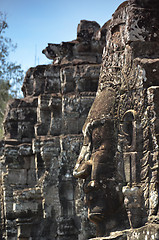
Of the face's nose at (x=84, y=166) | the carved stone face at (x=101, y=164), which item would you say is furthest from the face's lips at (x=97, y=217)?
the face's nose at (x=84, y=166)

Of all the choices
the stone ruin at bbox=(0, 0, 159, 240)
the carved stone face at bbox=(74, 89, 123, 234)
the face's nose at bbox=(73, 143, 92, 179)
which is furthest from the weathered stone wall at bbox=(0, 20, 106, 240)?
the carved stone face at bbox=(74, 89, 123, 234)

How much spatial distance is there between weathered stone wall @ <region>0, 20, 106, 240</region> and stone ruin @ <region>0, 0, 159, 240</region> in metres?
0.02

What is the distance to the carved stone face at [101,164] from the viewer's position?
250 inches

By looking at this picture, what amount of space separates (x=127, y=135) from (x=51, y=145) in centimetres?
597

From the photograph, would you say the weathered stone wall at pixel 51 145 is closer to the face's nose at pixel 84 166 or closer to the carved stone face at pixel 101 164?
the face's nose at pixel 84 166

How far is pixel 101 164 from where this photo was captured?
6.43 meters

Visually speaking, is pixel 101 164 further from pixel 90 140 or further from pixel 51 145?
pixel 51 145

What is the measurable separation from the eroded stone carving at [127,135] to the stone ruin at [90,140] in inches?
0.5

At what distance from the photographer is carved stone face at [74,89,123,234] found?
6352 millimetres

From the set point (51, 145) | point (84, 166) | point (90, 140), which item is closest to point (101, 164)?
point (84, 166)

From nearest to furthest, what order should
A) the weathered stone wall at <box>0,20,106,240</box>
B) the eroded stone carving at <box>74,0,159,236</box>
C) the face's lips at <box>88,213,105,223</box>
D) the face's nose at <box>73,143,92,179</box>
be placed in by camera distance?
the eroded stone carving at <box>74,0,159,236</box> < the face's lips at <box>88,213,105,223</box> < the face's nose at <box>73,143,92,179</box> < the weathered stone wall at <box>0,20,106,240</box>

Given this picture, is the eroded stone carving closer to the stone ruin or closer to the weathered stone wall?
the stone ruin

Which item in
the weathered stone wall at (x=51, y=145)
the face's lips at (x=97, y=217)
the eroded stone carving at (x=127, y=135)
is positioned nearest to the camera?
the eroded stone carving at (x=127, y=135)

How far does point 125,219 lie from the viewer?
20.7 feet
